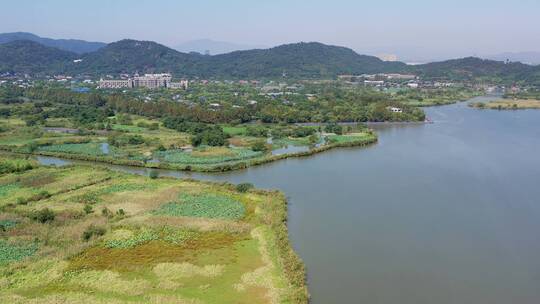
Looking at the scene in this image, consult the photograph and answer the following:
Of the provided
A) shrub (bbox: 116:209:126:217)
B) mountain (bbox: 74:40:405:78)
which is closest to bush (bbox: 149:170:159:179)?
shrub (bbox: 116:209:126:217)

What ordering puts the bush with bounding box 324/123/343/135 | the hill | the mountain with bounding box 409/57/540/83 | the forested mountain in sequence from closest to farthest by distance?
the bush with bounding box 324/123/343/135 → the mountain with bounding box 409/57/540/83 → the forested mountain → the hill

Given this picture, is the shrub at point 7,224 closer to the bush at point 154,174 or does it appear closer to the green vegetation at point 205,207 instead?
the green vegetation at point 205,207

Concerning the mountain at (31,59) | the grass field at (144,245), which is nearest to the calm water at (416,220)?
the grass field at (144,245)

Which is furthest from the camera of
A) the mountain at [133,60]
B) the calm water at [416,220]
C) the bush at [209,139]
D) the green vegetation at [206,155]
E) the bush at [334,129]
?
the mountain at [133,60]

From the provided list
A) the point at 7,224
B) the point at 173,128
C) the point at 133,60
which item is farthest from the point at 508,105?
the point at 133,60

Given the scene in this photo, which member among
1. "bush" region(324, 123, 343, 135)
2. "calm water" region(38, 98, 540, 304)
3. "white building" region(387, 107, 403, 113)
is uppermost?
"white building" region(387, 107, 403, 113)

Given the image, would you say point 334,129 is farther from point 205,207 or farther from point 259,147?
point 205,207

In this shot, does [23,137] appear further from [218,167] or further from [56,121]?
[218,167]

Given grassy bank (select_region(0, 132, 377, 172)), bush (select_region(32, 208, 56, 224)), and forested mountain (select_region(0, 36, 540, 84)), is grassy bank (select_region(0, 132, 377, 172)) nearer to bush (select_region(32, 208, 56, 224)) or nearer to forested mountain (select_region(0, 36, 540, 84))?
bush (select_region(32, 208, 56, 224))
